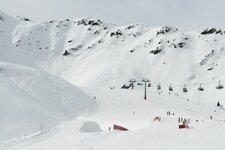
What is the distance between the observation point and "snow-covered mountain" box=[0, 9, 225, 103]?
140 metres

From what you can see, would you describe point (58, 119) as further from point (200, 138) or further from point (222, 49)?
point (222, 49)

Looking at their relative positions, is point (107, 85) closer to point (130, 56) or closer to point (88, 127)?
point (130, 56)

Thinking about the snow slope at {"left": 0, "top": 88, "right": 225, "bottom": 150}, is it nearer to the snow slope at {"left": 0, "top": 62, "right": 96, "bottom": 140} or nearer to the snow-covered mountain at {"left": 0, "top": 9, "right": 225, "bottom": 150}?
the snow-covered mountain at {"left": 0, "top": 9, "right": 225, "bottom": 150}

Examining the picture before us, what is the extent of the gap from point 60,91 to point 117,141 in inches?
1626

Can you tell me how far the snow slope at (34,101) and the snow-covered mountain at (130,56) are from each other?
6570 cm

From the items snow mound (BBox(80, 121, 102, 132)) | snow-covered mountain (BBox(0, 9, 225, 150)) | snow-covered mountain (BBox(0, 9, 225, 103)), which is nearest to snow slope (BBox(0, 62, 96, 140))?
snow-covered mountain (BBox(0, 9, 225, 150))

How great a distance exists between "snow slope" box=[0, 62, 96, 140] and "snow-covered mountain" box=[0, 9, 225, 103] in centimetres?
6570

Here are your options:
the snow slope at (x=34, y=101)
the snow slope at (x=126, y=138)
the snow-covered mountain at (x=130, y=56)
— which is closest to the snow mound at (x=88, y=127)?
the snow slope at (x=126, y=138)

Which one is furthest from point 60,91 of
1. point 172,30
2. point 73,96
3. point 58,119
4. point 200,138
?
point 172,30

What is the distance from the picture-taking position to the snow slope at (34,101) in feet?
130

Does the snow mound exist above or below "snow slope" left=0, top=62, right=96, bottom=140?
below

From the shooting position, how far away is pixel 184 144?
15.2 metres

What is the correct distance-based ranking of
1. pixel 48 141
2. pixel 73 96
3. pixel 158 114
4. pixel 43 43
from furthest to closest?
1. pixel 43 43
2. pixel 73 96
3. pixel 158 114
4. pixel 48 141

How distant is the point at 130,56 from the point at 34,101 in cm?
11709
